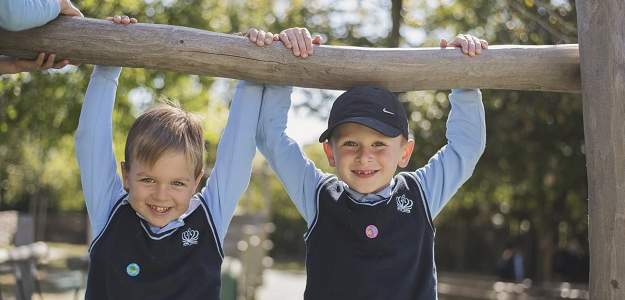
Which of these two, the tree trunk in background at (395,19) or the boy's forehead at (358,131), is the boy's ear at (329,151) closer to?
the boy's forehead at (358,131)

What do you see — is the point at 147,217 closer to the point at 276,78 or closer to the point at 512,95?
the point at 276,78

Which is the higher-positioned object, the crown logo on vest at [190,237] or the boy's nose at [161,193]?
the boy's nose at [161,193]

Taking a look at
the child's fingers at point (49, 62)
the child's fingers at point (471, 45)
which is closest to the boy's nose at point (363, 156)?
the child's fingers at point (471, 45)

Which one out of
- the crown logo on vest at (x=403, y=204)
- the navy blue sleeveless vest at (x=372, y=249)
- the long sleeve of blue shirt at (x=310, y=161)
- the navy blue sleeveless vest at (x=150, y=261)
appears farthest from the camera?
the long sleeve of blue shirt at (x=310, y=161)

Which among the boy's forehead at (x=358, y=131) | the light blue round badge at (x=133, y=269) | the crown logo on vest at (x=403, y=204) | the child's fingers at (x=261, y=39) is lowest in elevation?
the light blue round badge at (x=133, y=269)

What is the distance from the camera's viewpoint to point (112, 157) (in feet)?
9.59

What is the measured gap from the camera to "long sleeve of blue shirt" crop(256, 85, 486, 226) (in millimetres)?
3064

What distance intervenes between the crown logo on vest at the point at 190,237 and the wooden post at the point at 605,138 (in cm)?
158

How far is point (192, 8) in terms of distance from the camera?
8859 millimetres

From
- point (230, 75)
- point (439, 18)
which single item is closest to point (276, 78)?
point (230, 75)

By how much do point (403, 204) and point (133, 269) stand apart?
1014mm

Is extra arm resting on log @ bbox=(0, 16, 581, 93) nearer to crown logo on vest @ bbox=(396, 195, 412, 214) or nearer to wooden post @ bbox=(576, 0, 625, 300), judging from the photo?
wooden post @ bbox=(576, 0, 625, 300)

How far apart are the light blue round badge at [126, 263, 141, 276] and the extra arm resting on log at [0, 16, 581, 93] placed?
810mm

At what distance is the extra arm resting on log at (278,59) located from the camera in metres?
3.03
